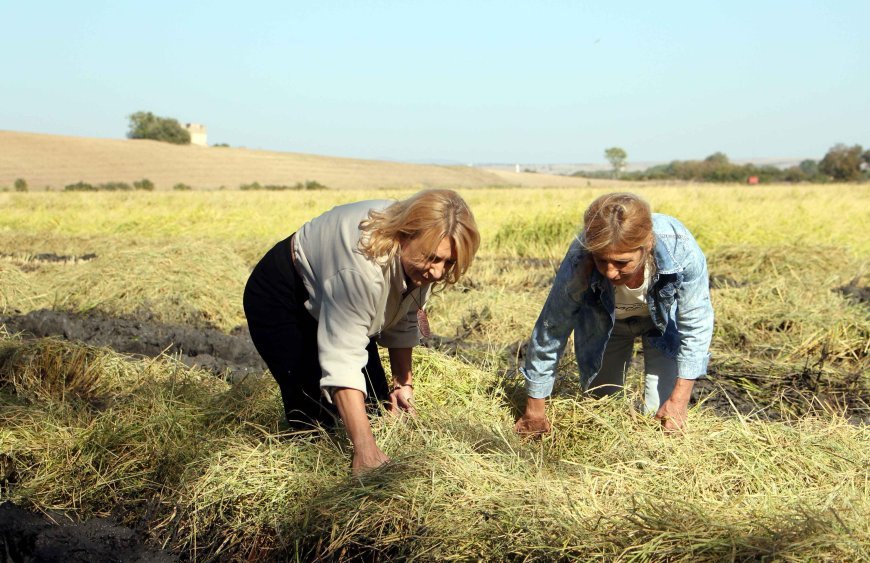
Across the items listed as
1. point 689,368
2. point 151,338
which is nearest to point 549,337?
point 689,368

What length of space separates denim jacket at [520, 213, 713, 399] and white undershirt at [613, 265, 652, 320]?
4 cm

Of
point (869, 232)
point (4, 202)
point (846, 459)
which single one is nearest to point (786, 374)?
point (846, 459)

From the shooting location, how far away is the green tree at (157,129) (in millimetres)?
77125

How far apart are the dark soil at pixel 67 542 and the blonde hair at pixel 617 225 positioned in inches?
74.2

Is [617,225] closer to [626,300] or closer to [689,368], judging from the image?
[626,300]

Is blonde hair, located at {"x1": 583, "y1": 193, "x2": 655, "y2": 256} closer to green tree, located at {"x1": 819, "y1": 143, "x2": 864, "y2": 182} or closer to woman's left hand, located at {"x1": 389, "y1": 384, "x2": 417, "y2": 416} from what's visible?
woman's left hand, located at {"x1": 389, "y1": 384, "x2": 417, "y2": 416}

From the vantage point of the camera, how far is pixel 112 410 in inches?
159

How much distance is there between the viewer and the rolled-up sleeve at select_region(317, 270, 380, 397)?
276 centimetres

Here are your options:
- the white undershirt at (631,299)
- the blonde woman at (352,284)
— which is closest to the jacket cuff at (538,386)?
the white undershirt at (631,299)

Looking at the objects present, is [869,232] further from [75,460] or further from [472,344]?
[75,460]

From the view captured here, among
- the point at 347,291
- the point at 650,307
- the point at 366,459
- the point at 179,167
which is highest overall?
the point at 347,291

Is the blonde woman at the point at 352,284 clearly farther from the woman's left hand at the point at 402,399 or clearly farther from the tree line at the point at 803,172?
the tree line at the point at 803,172

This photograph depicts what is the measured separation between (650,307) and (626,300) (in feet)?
0.33

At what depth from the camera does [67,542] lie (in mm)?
3158
